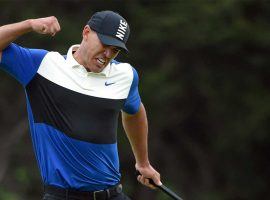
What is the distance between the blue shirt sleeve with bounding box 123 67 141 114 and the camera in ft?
18.8

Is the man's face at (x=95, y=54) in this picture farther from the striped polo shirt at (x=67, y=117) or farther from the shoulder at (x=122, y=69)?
the shoulder at (x=122, y=69)

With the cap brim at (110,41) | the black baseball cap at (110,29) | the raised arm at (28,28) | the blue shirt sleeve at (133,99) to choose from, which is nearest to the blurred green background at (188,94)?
the blue shirt sleeve at (133,99)

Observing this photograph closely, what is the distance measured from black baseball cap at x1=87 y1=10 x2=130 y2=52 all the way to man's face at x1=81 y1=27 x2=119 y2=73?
31mm

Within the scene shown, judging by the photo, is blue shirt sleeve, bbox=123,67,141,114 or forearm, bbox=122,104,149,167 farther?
forearm, bbox=122,104,149,167

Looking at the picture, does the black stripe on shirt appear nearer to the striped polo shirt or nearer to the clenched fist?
the striped polo shirt

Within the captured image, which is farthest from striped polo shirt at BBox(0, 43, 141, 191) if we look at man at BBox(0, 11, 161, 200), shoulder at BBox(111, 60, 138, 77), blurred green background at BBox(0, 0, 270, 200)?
blurred green background at BBox(0, 0, 270, 200)

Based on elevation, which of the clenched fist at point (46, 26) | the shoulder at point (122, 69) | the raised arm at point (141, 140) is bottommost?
the raised arm at point (141, 140)

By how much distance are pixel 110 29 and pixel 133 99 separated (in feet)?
1.67

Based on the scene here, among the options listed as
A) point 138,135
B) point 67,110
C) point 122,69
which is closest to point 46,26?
point 67,110

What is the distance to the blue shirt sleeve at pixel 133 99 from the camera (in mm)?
5723

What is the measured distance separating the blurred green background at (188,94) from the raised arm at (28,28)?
30.7ft

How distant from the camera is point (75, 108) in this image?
214 inches

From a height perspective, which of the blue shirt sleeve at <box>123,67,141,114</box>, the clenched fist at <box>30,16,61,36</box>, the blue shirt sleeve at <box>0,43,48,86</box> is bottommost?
A: the blue shirt sleeve at <box>123,67,141,114</box>

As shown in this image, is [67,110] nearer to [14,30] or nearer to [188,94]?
[14,30]
